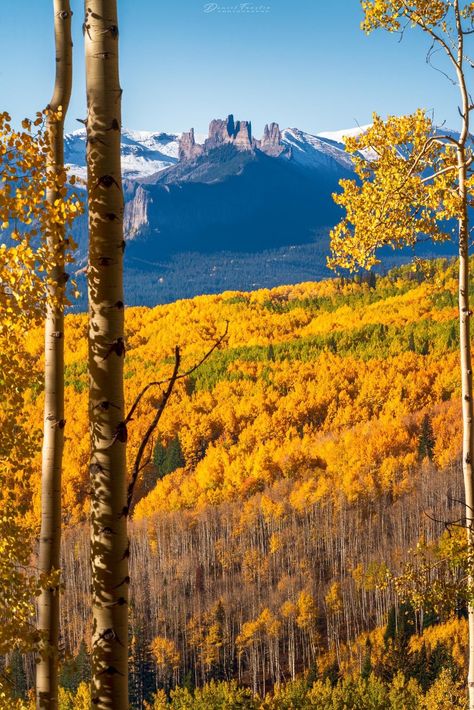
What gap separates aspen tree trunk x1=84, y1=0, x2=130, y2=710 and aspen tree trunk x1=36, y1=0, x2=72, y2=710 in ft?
9.95

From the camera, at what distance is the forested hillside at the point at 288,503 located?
77.9m

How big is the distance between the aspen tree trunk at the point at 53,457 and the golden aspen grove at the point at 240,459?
0.08 ft

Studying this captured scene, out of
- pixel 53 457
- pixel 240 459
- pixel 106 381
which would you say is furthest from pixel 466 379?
pixel 240 459

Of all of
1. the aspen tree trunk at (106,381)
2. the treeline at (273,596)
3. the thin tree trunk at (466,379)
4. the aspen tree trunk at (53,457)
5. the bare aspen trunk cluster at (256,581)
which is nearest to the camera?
the aspen tree trunk at (106,381)

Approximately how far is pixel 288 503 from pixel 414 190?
9667cm

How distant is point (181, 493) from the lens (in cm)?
11350

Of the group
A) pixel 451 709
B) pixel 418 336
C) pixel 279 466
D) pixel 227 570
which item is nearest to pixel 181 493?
pixel 279 466

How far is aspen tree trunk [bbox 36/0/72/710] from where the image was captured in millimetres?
6164

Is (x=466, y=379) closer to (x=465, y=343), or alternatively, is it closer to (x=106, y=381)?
(x=465, y=343)

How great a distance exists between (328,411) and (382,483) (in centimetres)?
3516

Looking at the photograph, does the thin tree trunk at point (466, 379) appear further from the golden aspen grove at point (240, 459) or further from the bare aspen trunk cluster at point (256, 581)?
the bare aspen trunk cluster at point (256, 581)


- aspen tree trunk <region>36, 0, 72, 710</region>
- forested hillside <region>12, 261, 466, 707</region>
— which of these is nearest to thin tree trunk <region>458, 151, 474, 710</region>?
aspen tree trunk <region>36, 0, 72, 710</region>

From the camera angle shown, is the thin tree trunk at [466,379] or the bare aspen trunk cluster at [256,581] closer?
the thin tree trunk at [466,379]

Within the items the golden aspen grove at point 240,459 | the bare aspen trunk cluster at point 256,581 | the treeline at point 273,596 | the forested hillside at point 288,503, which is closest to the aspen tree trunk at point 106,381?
the golden aspen grove at point 240,459
